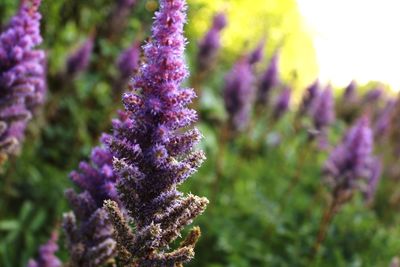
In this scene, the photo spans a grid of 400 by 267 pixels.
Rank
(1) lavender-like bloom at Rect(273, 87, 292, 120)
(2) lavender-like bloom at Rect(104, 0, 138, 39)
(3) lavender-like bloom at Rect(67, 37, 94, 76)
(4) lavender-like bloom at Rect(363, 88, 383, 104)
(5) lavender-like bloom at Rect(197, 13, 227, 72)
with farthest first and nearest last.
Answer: (4) lavender-like bloom at Rect(363, 88, 383, 104) < (1) lavender-like bloom at Rect(273, 87, 292, 120) < (5) lavender-like bloom at Rect(197, 13, 227, 72) < (2) lavender-like bloom at Rect(104, 0, 138, 39) < (3) lavender-like bloom at Rect(67, 37, 94, 76)

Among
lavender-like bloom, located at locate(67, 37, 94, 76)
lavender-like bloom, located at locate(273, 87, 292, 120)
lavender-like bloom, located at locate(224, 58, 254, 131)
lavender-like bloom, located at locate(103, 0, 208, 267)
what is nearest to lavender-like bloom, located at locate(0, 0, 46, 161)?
lavender-like bloom, located at locate(103, 0, 208, 267)

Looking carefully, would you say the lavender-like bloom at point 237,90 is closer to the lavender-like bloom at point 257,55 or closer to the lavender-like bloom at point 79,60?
the lavender-like bloom at point 257,55

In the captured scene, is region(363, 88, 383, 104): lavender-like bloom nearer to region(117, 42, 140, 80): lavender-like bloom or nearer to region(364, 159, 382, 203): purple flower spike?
region(364, 159, 382, 203): purple flower spike

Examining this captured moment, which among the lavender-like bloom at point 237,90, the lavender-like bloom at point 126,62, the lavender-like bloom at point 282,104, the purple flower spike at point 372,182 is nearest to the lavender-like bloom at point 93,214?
the lavender-like bloom at point 126,62

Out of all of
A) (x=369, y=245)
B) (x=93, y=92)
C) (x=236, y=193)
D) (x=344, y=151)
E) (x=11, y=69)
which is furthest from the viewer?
(x=93, y=92)

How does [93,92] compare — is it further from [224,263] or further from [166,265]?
[166,265]

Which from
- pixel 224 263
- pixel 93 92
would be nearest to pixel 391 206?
pixel 224 263
